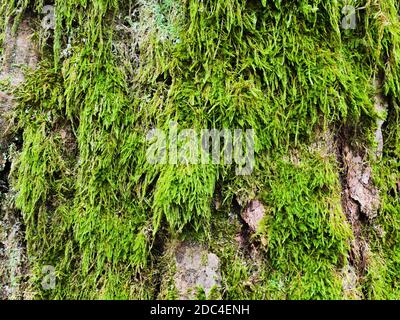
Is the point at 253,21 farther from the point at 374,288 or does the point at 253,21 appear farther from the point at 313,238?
the point at 374,288

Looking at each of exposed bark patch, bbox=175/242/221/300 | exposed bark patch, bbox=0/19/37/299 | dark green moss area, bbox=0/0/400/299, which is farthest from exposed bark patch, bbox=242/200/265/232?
exposed bark patch, bbox=0/19/37/299

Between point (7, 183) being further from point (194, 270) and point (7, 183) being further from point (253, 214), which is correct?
point (253, 214)

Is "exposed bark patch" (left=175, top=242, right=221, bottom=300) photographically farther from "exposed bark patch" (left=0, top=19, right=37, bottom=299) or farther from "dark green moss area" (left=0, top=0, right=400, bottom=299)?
"exposed bark patch" (left=0, top=19, right=37, bottom=299)

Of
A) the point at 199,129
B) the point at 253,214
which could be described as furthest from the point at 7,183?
the point at 253,214

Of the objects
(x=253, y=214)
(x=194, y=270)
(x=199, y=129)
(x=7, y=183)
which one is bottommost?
(x=194, y=270)

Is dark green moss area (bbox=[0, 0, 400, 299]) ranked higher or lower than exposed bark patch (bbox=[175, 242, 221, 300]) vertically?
higher

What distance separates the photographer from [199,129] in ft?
5.04

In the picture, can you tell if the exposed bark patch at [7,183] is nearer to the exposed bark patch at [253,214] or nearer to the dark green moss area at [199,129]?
the dark green moss area at [199,129]

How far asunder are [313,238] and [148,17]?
1.23 m

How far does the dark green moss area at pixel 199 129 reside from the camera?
5.09 feet

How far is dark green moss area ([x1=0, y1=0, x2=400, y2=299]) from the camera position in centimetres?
155

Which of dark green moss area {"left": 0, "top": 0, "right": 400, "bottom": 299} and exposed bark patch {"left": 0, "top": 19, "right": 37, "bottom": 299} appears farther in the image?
exposed bark patch {"left": 0, "top": 19, "right": 37, "bottom": 299}

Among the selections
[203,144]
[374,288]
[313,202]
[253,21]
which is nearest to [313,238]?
[313,202]
